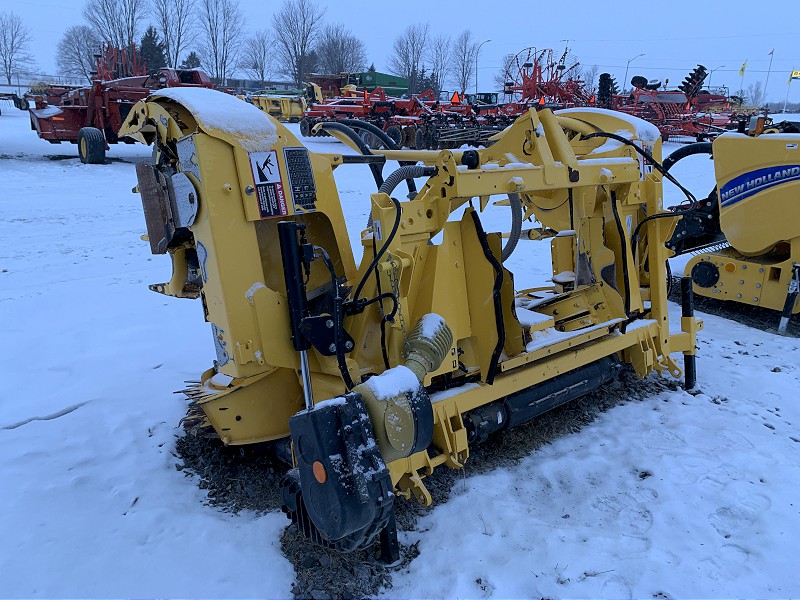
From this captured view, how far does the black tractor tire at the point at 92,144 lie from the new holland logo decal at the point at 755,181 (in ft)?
42.4

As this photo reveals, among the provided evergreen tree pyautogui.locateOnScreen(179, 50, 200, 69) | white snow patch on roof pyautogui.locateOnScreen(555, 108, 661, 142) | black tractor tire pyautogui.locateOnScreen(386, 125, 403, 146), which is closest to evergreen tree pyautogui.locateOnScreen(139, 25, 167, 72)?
evergreen tree pyautogui.locateOnScreen(179, 50, 200, 69)

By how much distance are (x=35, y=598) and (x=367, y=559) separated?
139cm

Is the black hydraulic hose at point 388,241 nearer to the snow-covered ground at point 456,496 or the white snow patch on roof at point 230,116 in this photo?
the white snow patch on roof at point 230,116

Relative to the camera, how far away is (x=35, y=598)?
8.32 feet

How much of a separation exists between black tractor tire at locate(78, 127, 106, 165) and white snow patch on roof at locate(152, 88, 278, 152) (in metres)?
12.6

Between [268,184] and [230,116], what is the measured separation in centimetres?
34

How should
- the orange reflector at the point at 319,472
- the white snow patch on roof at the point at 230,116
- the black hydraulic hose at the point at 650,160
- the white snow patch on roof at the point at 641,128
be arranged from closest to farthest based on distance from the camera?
the orange reflector at the point at 319,472
the white snow patch on roof at the point at 230,116
the black hydraulic hose at the point at 650,160
the white snow patch on roof at the point at 641,128

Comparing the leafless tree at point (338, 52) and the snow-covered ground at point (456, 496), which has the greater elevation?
the leafless tree at point (338, 52)

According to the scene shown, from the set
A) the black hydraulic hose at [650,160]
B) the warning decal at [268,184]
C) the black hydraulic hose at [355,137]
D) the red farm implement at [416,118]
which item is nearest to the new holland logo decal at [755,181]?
the black hydraulic hose at [650,160]

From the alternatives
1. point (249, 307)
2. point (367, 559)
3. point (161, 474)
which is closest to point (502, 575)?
point (367, 559)

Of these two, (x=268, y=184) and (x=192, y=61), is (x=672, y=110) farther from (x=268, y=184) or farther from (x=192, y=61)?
(x=192, y=61)

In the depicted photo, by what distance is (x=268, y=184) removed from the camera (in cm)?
280

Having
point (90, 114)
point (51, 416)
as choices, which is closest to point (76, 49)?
point (90, 114)

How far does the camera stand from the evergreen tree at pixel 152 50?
41438 millimetres
